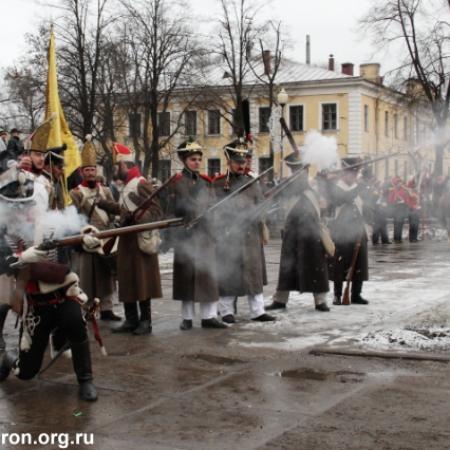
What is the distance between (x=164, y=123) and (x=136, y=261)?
25.6 m

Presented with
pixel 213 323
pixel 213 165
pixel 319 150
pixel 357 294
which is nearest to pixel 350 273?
pixel 357 294

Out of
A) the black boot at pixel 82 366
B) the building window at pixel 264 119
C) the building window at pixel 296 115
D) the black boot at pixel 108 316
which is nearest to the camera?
the black boot at pixel 82 366

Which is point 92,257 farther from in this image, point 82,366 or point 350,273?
point 350,273

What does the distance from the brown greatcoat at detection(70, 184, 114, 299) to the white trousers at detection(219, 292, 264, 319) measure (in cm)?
136

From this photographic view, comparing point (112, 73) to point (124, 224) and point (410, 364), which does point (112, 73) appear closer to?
point (124, 224)

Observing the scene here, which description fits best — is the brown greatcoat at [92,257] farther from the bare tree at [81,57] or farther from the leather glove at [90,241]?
the bare tree at [81,57]

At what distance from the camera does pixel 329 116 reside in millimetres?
47969

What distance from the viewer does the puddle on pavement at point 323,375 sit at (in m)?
6.24

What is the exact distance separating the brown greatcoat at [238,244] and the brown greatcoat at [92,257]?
1.29 metres

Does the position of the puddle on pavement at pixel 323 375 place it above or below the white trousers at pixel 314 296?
below

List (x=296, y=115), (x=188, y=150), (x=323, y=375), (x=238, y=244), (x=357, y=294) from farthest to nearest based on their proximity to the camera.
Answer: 1. (x=296, y=115)
2. (x=357, y=294)
3. (x=238, y=244)
4. (x=188, y=150)
5. (x=323, y=375)

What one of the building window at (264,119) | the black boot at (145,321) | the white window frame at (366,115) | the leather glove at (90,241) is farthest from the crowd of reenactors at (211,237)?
the white window frame at (366,115)

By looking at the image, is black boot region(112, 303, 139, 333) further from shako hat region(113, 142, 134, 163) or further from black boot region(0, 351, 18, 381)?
black boot region(0, 351, 18, 381)

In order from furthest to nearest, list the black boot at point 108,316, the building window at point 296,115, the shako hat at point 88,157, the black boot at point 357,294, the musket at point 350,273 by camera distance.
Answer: the building window at point 296,115
the black boot at point 357,294
the musket at point 350,273
the black boot at point 108,316
the shako hat at point 88,157
